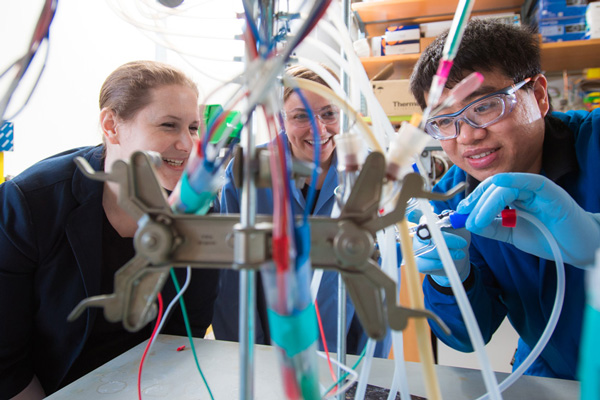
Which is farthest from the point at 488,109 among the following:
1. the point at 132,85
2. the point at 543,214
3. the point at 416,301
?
the point at 132,85

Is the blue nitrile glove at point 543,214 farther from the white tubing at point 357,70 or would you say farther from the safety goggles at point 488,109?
the white tubing at point 357,70

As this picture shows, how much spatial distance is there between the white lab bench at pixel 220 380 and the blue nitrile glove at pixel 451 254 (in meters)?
0.21

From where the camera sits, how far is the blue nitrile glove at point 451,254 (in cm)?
82

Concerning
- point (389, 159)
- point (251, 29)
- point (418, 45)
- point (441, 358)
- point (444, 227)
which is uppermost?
point (418, 45)

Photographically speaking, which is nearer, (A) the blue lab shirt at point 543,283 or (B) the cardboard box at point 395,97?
(A) the blue lab shirt at point 543,283

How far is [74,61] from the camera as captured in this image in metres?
1.96

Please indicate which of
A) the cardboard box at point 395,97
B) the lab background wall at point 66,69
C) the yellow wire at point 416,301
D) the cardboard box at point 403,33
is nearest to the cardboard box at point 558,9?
the cardboard box at point 403,33

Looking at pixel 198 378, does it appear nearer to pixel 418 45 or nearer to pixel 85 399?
pixel 85 399

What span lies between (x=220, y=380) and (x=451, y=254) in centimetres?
59

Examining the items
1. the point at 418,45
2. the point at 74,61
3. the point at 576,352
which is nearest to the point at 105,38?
the point at 74,61

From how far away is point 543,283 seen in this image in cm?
95

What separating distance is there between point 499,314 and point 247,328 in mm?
1031

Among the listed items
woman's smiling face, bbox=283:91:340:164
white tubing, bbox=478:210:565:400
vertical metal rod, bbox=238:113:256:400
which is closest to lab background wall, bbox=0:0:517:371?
woman's smiling face, bbox=283:91:340:164

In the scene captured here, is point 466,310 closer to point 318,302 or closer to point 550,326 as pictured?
point 550,326
